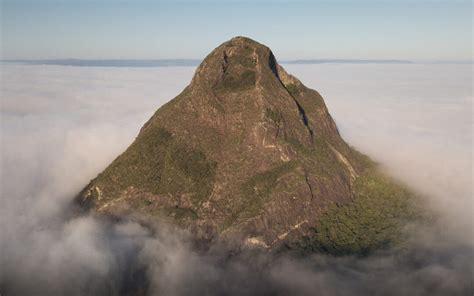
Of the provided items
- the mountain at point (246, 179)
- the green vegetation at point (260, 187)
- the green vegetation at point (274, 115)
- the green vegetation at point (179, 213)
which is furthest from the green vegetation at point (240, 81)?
the green vegetation at point (179, 213)

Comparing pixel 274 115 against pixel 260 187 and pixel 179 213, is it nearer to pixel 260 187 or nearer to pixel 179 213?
pixel 260 187

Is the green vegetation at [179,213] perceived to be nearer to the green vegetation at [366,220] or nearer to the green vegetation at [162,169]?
the green vegetation at [162,169]

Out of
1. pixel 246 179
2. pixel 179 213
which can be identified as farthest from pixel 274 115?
pixel 179 213

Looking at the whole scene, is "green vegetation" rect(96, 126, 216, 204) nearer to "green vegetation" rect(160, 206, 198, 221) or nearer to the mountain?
the mountain

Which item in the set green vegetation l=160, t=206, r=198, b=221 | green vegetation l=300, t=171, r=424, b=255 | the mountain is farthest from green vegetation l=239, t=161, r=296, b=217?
green vegetation l=300, t=171, r=424, b=255

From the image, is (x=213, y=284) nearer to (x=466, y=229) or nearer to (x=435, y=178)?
(x=466, y=229)

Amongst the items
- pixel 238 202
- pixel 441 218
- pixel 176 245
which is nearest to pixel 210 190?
pixel 238 202
